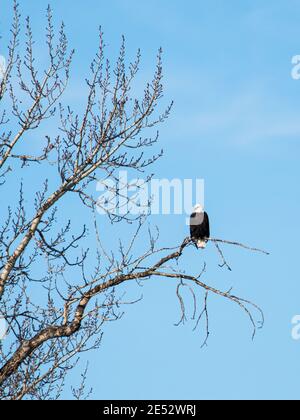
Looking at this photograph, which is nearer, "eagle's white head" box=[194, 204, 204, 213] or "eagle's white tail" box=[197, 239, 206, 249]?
"eagle's white tail" box=[197, 239, 206, 249]

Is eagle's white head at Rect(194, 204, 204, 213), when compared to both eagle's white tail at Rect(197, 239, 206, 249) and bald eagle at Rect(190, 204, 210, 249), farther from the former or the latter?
eagle's white tail at Rect(197, 239, 206, 249)

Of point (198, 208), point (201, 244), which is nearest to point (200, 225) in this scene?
point (201, 244)

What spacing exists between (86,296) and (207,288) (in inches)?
59.4

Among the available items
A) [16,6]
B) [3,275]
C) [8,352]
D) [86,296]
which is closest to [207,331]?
[86,296]

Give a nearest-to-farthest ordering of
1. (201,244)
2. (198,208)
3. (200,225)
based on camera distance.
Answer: (200,225)
(201,244)
(198,208)

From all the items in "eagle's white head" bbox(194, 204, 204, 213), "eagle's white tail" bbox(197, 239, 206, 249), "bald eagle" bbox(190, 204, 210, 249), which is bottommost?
"eagle's white tail" bbox(197, 239, 206, 249)

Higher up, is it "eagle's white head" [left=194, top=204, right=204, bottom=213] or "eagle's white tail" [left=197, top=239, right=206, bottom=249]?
"eagle's white head" [left=194, top=204, right=204, bottom=213]

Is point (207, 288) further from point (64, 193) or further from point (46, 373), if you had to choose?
point (46, 373)

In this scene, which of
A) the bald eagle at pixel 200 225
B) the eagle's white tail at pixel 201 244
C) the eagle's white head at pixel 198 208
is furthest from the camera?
the eagle's white head at pixel 198 208

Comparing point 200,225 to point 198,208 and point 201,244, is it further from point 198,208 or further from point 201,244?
point 198,208

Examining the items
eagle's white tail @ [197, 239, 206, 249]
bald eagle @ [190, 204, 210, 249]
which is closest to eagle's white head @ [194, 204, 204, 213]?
bald eagle @ [190, 204, 210, 249]

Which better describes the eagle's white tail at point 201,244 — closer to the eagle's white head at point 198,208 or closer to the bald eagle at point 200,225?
the bald eagle at point 200,225

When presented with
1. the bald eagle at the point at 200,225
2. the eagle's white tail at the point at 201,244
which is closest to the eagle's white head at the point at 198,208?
the bald eagle at the point at 200,225

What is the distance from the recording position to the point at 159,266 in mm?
9500
